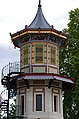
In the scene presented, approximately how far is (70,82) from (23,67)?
4.57 m

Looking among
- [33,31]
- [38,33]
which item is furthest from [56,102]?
[33,31]

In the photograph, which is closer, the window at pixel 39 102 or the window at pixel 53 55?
the window at pixel 39 102

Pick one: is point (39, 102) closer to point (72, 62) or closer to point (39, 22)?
point (39, 22)

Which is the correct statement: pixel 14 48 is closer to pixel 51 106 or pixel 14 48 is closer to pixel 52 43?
pixel 52 43

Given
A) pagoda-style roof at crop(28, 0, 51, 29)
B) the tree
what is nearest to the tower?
pagoda-style roof at crop(28, 0, 51, 29)

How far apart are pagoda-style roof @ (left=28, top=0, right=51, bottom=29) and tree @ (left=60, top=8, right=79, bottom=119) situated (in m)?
6.60

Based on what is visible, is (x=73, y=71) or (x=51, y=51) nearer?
(x=51, y=51)

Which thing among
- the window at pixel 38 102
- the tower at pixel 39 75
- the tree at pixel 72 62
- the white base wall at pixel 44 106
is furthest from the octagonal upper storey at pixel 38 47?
the tree at pixel 72 62

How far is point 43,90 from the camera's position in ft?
108

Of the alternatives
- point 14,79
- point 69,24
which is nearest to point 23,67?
point 14,79

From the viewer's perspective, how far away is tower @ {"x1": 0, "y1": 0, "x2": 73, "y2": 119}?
32.5m

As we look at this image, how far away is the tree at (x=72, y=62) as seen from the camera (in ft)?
133

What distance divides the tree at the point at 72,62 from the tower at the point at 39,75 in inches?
220

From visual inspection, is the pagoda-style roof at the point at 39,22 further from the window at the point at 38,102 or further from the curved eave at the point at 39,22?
the window at the point at 38,102
